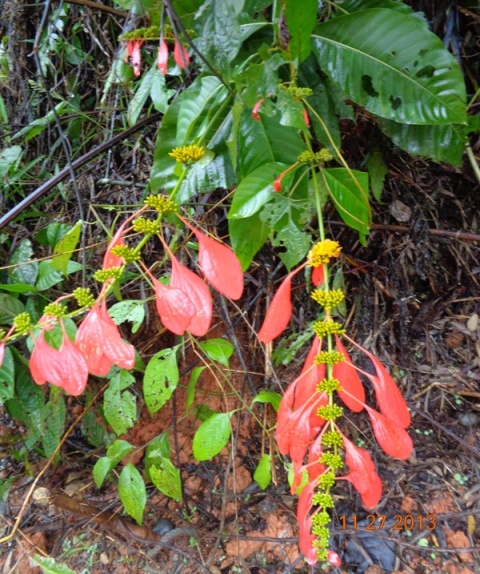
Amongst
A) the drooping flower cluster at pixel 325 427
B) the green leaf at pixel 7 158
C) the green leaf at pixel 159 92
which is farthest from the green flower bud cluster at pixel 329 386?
the green leaf at pixel 7 158

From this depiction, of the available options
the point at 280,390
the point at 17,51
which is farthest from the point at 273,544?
Answer: the point at 17,51

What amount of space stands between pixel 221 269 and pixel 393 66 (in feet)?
1.52

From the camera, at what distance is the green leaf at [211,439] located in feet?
2.83

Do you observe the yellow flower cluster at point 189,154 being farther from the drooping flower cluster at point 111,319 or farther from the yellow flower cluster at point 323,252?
the yellow flower cluster at point 323,252

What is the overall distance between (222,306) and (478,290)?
1.79ft

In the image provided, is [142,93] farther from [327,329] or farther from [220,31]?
[327,329]

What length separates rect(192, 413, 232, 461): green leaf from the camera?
0.86 m

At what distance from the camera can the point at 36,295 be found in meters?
1.01

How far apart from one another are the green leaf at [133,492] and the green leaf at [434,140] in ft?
2.51

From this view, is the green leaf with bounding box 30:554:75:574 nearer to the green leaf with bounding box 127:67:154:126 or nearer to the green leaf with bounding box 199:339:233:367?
the green leaf with bounding box 199:339:233:367

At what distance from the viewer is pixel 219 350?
917 millimetres

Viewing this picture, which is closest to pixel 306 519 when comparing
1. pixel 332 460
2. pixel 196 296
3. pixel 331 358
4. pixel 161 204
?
pixel 332 460

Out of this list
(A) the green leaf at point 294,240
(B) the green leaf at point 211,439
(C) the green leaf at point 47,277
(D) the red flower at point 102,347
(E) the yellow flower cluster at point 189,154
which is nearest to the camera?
(D) the red flower at point 102,347

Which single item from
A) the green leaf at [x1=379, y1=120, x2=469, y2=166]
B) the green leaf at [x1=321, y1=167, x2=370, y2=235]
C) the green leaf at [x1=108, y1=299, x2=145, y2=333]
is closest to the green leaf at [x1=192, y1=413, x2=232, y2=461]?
the green leaf at [x1=108, y1=299, x2=145, y2=333]
